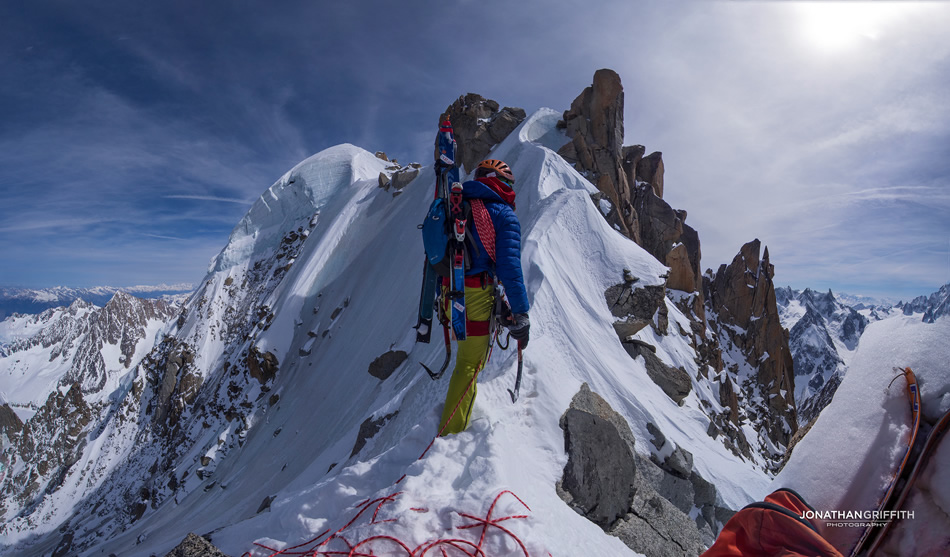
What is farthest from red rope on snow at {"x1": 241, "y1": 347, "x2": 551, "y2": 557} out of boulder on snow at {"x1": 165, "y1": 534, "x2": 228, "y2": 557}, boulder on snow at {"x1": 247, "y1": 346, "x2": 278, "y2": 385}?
boulder on snow at {"x1": 247, "y1": 346, "x2": 278, "y2": 385}

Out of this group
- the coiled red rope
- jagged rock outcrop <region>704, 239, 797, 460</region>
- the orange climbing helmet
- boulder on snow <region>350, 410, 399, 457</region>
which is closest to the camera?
the coiled red rope

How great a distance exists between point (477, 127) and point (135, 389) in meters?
47.2

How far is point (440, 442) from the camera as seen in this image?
3.71m

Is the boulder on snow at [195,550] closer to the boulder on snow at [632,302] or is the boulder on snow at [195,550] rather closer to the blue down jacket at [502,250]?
the blue down jacket at [502,250]

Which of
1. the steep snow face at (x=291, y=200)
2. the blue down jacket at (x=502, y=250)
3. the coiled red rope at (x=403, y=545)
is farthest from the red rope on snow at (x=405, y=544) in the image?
the steep snow face at (x=291, y=200)

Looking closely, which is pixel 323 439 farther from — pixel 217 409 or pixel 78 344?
pixel 78 344

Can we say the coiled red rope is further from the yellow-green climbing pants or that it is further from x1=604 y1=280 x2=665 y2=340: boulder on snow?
x1=604 y1=280 x2=665 y2=340: boulder on snow

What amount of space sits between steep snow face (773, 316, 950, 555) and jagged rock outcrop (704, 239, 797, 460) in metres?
36.3

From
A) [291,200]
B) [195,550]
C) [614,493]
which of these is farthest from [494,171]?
[291,200]

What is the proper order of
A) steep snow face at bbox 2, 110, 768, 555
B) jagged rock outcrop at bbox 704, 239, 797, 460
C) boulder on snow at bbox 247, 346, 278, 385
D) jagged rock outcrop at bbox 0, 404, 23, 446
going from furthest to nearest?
jagged rock outcrop at bbox 0, 404, 23, 446, jagged rock outcrop at bbox 704, 239, 797, 460, boulder on snow at bbox 247, 346, 278, 385, steep snow face at bbox 2, 110, 768, 555

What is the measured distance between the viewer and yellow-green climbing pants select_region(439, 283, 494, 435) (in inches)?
156

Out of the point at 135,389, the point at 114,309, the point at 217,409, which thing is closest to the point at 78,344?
the point at 114,309

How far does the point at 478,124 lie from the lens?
90.5 feet

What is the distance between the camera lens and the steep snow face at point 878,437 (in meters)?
1.80
